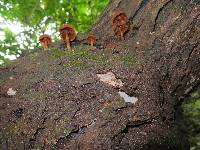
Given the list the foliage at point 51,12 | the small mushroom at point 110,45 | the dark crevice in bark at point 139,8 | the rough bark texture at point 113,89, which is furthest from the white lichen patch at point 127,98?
the foliage at point 51,12

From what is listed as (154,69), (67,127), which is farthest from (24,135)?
(154,69)

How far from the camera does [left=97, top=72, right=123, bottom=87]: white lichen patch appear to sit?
7.10ft

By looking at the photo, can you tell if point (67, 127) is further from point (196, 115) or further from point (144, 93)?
point (196, 115)

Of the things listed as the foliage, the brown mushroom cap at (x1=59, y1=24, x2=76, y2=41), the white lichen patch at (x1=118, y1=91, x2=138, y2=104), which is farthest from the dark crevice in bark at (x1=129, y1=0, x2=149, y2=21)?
the foliage

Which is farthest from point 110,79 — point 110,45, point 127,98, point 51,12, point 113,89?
point 51,12

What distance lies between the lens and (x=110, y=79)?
219 cm

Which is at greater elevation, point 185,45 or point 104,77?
point 185,45

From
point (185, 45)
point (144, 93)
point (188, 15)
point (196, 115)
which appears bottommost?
point (196, 115)

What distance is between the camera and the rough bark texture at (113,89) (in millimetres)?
1825

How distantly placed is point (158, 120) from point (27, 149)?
932mm

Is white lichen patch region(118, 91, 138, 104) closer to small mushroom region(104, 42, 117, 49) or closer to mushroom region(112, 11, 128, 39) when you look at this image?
small mushroom region(104, 42, 117, 49)

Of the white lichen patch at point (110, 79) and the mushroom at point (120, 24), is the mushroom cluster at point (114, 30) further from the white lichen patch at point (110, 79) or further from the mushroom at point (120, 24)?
the white lichen patch at point (110, 79)

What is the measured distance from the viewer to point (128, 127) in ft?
6.34

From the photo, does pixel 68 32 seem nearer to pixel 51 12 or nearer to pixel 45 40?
pixel 45 40
